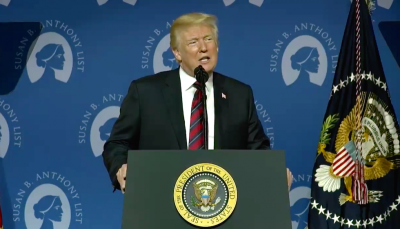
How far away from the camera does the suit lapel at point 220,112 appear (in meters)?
2.46

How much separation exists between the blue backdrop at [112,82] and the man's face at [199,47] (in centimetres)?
131

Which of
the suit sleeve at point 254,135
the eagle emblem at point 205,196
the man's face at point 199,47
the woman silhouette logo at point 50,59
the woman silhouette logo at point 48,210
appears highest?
the woman silhouette logo at point 50,59

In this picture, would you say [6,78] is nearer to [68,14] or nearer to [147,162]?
[68,14]

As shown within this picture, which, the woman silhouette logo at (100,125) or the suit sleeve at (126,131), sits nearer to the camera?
the suit sleeve at (126,131)

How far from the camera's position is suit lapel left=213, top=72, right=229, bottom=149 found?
2.46m

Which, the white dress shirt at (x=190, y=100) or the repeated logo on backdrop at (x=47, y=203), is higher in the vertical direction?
the white dress shirt at (x=190, y=100)

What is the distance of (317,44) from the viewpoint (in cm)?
386

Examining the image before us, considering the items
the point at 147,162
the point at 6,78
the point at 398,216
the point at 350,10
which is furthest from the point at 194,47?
the point at 6,78

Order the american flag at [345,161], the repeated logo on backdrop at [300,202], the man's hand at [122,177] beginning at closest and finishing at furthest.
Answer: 1. the man's hand at [122,177]
2. the american flag at [345,161]
3. the repeated logo on backdrop at [300,202]

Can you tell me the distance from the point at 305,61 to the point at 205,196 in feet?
7.62

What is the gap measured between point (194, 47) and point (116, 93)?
57.8 inches

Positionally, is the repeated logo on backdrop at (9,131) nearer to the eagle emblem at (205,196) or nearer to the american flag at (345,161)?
the american flag at (345,161)

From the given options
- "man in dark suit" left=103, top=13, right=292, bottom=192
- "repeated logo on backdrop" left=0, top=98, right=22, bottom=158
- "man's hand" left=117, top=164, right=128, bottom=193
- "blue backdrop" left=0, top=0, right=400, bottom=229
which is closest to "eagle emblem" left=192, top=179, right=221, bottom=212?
"man's hand" left=117, top=164, right=128, bottom=193

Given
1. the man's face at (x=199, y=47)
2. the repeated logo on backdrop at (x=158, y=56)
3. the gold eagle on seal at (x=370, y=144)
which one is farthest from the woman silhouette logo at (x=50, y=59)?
the gold eagle on seal at (x=370, y=144)
